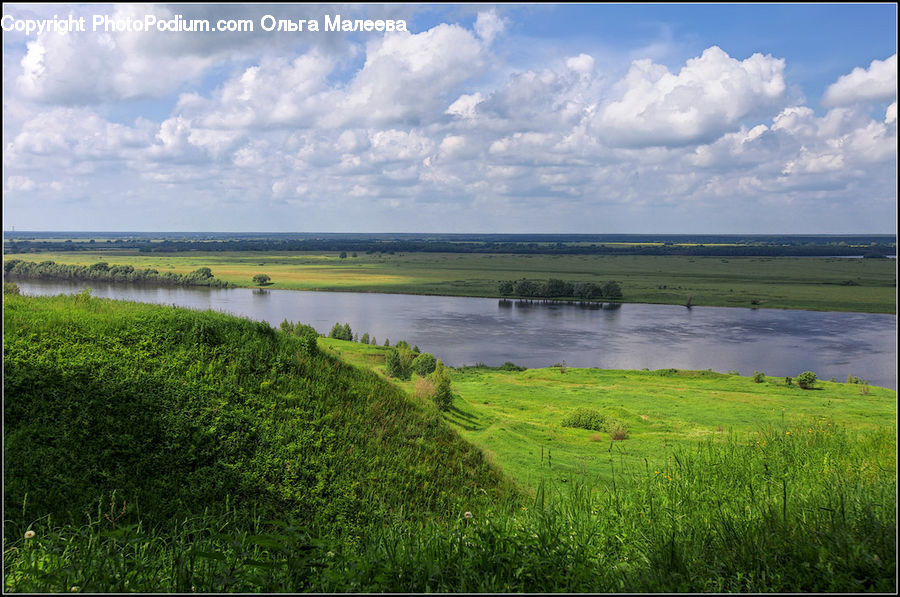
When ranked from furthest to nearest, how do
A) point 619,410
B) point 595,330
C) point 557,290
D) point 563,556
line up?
point 557,290, point 595,330, point 619,410, point 563,556

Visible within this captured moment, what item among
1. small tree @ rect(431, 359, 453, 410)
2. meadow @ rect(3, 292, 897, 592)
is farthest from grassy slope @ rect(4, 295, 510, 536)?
small tree @ rect(431, 359, 453, 410)

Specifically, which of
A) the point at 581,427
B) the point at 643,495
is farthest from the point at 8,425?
the point at 581,427

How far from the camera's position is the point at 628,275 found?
159625mm

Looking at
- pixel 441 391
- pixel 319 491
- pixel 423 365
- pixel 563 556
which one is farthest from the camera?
pixel 423 365

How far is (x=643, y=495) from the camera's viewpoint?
7453mm

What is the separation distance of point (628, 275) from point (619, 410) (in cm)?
13142

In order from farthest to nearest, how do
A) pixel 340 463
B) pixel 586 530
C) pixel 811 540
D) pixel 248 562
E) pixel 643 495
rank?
pixel 340 463 < pixel 643 495 < pixel 586 530 < pixel 811 540 < pixel 248 562

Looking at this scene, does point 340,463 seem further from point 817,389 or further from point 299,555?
point 817,389

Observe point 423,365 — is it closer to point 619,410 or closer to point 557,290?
point 619,410

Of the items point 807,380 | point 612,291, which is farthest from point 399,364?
point 612,291

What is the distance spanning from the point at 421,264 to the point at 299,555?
7081 inches

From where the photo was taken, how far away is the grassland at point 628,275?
375 ft

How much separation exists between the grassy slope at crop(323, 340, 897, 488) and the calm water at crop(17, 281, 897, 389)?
13493 mm

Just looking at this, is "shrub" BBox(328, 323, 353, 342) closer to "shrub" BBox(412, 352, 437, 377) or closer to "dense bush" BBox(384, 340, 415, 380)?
"dense bush" BBox(384, 340, 415, 380)
